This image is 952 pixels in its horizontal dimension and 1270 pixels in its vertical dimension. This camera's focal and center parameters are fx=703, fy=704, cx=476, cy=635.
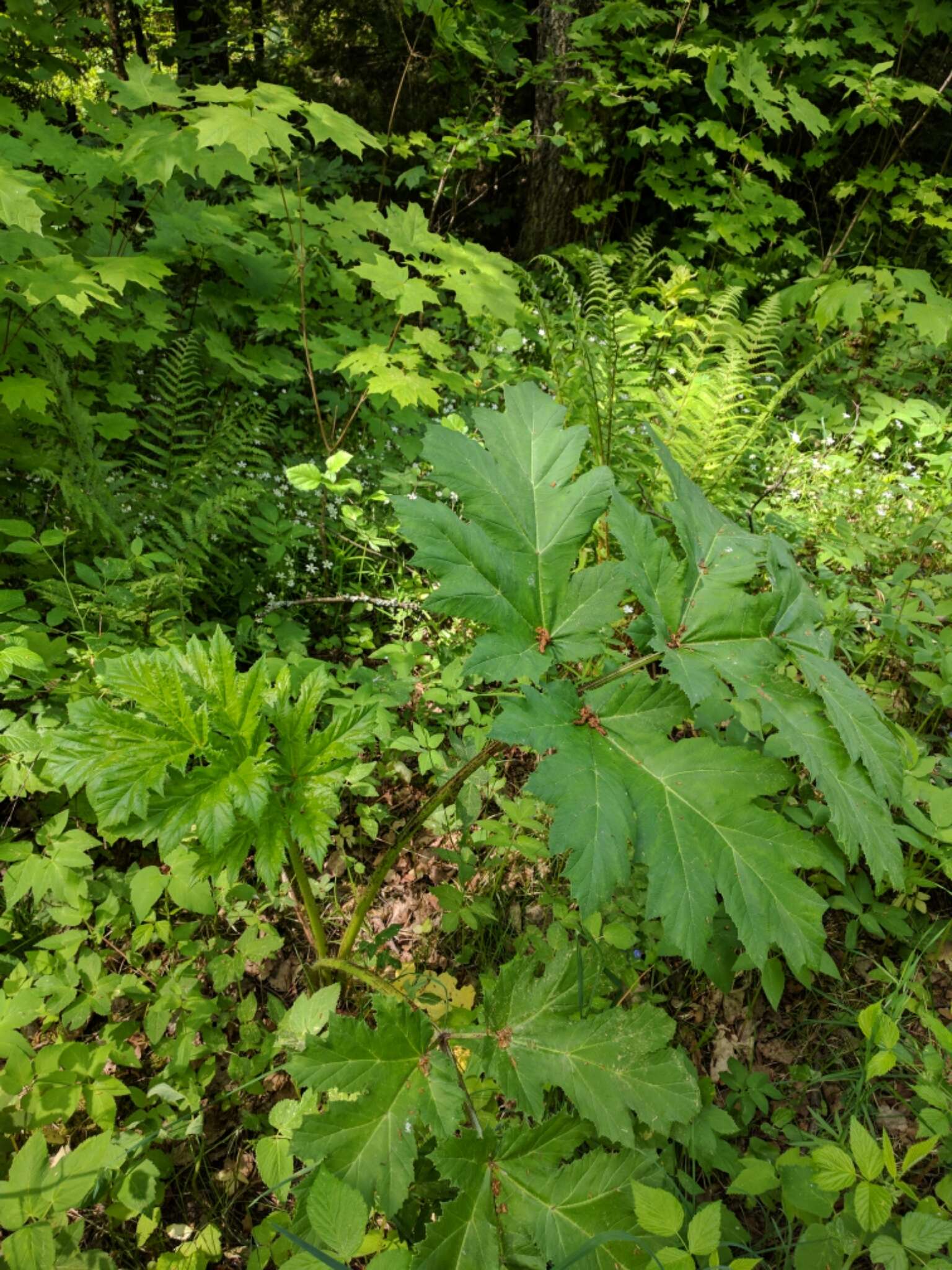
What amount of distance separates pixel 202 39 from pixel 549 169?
484 centimetres

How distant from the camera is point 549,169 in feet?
18.7

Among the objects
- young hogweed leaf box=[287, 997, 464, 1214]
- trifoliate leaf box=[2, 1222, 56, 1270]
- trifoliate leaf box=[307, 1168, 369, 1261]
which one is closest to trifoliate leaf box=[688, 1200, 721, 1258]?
young hogweed leaf box=[287, 997, 464, 1214]

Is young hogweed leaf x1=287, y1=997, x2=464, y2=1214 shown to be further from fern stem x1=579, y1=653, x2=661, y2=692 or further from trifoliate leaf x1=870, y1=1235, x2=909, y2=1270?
trifoliate leaf x1=870, y1=1235, x2=909, y2=1270

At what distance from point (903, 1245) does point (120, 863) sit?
2.04 metres

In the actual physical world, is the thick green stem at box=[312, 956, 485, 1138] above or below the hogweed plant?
below

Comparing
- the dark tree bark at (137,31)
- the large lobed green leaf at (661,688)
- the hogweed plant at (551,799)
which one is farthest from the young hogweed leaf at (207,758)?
the dark tree bark at (137,31)

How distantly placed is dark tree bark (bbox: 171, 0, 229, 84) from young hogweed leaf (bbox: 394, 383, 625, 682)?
24.7 feet

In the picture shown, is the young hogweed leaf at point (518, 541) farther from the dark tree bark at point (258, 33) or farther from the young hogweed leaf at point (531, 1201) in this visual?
A: the dark tree bark at point (258, 33)

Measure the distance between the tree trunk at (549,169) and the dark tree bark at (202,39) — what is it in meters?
3.17

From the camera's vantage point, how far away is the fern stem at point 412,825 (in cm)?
132

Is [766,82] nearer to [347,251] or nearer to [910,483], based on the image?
[910,483]

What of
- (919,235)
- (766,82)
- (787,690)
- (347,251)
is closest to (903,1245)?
(787,690)

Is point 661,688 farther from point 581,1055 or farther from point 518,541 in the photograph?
point 581,1055

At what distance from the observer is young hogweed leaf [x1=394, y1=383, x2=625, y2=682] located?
48.3 inches
